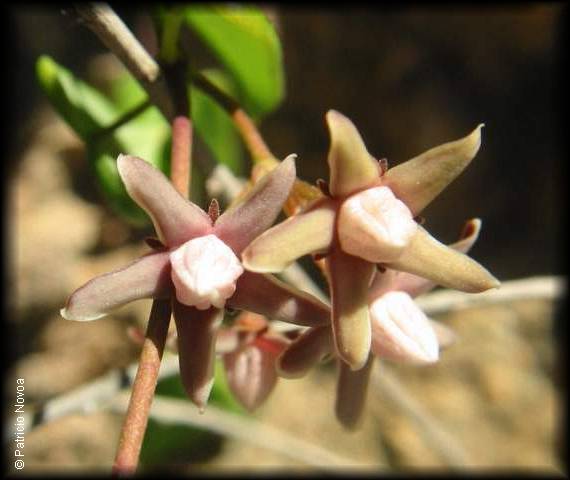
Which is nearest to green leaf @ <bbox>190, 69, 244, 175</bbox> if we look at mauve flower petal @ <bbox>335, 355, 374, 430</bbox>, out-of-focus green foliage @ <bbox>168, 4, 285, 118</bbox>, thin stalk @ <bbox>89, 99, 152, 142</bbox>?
out-of-focus green foliage @ <bbox>168, 4, 285, 118</bbox>

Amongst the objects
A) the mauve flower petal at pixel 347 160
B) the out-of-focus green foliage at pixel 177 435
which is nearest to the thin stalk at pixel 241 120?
the mauve flower petal at pixel 347 160

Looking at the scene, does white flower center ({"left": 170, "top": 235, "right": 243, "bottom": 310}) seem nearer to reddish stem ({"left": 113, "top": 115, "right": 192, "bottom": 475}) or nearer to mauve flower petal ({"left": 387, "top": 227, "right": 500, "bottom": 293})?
Answer: reddish stem ({"left": 113, "top": 115, "right": 192, "bottom": 475})

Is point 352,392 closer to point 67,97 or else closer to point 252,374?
point 252,374

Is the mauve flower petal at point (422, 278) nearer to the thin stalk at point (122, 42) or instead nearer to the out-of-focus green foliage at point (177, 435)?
the thin stalk at point (122, 42)

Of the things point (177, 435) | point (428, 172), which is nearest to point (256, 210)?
point (428, 172)

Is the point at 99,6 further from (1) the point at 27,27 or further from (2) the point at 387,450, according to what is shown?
(2) the point at 387,450
